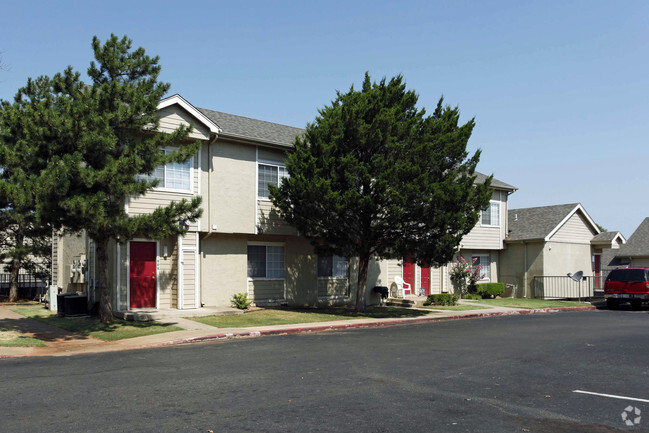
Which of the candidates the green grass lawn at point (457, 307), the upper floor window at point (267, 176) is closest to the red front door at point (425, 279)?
the green grass lawn at point (457, 307)

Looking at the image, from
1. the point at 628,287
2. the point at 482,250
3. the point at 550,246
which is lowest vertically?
the point at 628,287

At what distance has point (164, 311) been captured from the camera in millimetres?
19000

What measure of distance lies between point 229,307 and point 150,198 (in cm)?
489

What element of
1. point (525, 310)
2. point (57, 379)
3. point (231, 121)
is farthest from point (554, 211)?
point (57, 379)

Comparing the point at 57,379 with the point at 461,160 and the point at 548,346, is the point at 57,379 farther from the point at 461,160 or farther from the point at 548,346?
→ the point at 461,160

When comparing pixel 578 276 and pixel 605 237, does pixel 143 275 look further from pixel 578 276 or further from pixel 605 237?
pixel 605 237

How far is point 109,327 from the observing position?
53.4ft

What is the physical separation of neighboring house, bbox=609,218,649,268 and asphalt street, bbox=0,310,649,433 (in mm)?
26241

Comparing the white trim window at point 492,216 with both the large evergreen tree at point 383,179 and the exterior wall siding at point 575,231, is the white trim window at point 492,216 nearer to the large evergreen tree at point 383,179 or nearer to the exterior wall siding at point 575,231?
the exterior wall siding at point 575,231

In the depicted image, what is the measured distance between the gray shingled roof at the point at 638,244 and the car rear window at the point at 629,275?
1146cm

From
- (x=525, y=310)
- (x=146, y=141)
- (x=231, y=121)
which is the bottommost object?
(x=525, y=310)

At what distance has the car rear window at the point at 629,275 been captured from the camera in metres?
26.0

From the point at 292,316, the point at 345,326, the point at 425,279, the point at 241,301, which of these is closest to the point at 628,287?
the point at 425,279

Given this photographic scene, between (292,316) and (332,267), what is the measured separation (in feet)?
18.8
